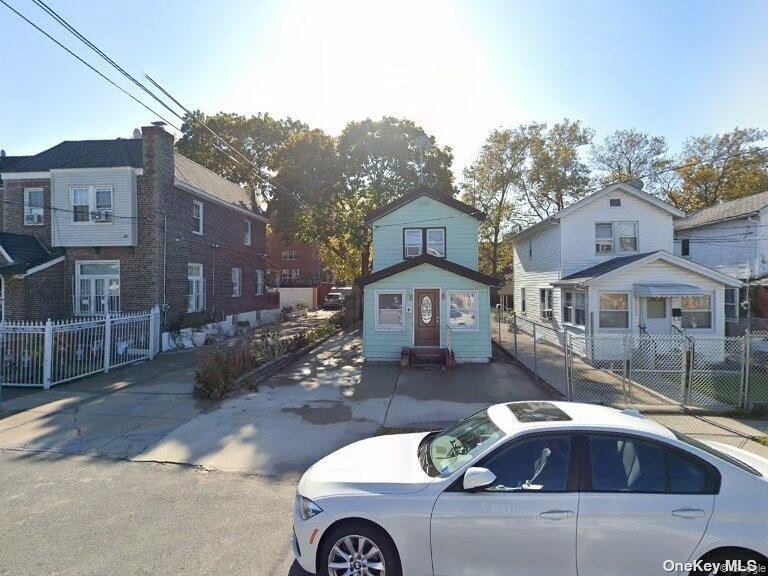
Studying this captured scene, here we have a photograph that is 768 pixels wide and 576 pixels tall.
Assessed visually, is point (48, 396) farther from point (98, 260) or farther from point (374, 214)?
point (374, 214)

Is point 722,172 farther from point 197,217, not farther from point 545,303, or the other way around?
point 197,217

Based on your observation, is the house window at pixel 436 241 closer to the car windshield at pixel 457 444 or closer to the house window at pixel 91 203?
the car windshield at pixel 457 444

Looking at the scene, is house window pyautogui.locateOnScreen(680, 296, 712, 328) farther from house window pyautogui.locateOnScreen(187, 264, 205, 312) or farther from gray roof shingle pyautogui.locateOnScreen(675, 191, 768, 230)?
house window pyautogui.locateOnScreen(187, 264, 205, 312)

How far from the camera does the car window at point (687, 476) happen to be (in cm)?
326

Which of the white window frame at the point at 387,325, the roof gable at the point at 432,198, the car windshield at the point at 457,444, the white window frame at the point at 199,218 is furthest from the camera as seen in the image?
the white window frame at the point at 199,218

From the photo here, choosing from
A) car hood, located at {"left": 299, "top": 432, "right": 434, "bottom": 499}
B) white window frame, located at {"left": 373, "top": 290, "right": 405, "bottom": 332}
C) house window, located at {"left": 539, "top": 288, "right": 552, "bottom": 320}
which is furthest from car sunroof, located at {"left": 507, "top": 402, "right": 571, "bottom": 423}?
house window, located at {"left": 539, "top": 288, "right": 552, "bottom": 320}

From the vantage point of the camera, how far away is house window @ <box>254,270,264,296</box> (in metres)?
26.3

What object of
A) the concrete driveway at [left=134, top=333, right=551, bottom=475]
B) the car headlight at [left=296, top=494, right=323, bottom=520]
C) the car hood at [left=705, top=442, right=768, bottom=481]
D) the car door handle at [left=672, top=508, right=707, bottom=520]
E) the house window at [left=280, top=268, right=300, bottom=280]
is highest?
the house window at [left=280, top=268, right=300, bottom=280]

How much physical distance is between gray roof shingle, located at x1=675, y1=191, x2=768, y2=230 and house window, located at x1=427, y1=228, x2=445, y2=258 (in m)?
14.7

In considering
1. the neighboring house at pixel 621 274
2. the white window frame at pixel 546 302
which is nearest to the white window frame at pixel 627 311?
the neighboring house at pixel 621 274

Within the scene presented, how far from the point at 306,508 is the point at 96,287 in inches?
674

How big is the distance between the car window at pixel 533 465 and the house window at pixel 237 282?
70.2 ft

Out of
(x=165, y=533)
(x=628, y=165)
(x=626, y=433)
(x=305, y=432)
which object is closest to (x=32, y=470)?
(x=165, y=533)

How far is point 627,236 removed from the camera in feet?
56.7
